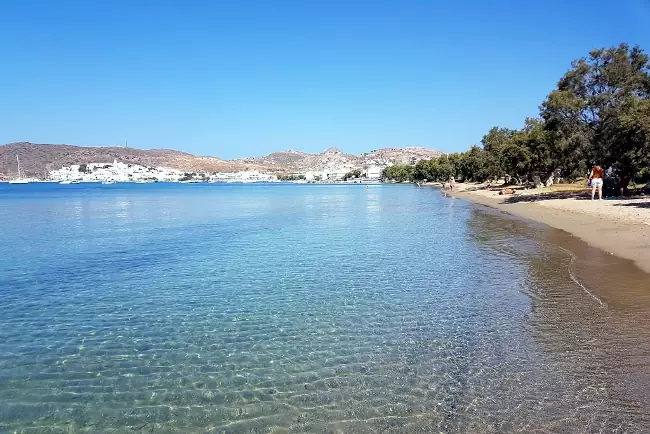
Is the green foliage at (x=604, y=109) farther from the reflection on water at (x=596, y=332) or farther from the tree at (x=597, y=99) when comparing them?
the reflection on water at (x=596, y=332)

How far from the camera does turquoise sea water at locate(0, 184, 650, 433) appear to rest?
6.47 meters

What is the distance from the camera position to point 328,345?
29.9 ft

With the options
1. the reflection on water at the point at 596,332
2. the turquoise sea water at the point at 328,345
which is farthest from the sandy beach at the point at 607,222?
the turquoise sea water at the point at 328,345

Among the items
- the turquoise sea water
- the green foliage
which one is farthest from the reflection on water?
the green foliage

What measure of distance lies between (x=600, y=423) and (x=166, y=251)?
1950 cm

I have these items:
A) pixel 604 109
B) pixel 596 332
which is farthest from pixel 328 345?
pixel 604 109

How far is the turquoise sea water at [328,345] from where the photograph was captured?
6.47 m

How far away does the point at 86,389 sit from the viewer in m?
7.44

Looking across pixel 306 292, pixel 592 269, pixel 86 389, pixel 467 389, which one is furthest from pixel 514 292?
pixel 86 389

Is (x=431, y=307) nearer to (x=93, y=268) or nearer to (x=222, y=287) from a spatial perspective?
(x=222, y=287)

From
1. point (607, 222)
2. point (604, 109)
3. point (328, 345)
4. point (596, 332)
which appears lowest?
point (328, 345)

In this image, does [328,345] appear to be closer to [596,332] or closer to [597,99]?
[596,332]

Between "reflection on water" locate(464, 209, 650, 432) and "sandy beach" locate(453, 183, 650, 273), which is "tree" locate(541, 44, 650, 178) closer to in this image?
"sandy beach" locate(453, 183, 650, 273)

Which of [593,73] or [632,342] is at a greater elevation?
[593,73]
